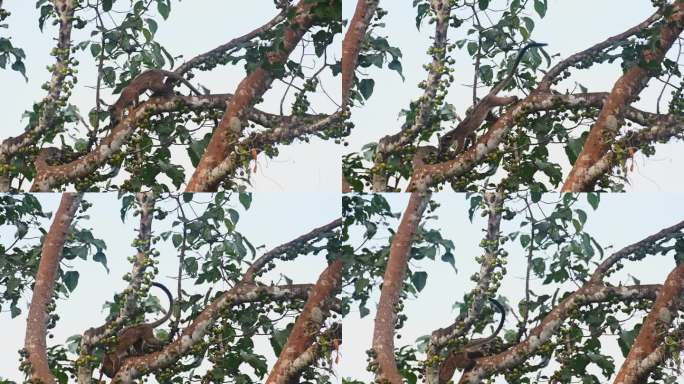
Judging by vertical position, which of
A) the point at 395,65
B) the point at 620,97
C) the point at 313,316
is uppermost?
the point at 395,65

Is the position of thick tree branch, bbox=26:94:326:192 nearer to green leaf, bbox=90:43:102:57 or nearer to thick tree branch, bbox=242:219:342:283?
green leaf, bbox=90:43:102:57

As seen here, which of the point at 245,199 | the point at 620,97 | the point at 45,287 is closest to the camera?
the point at 620,97

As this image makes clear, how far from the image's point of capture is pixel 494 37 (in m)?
7.05

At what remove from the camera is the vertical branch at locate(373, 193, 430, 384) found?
6977 millimetres

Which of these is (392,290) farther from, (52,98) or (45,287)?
(52,98)

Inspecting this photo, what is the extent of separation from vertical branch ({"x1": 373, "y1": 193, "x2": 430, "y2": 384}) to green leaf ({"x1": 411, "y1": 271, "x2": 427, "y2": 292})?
0.05 metres

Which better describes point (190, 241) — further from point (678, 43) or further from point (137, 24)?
point (678, 43)

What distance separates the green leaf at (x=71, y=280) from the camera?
23.2ft

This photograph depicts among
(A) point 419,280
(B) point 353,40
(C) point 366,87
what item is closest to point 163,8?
(B) point 353,40

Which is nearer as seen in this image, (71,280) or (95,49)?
(95,49)

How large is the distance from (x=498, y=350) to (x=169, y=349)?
4.96 feet

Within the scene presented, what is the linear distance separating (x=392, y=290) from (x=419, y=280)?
0.13m

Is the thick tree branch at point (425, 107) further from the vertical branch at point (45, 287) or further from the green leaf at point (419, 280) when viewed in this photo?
the vertical branch at point (45, 287)

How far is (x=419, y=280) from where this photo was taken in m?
7.02
